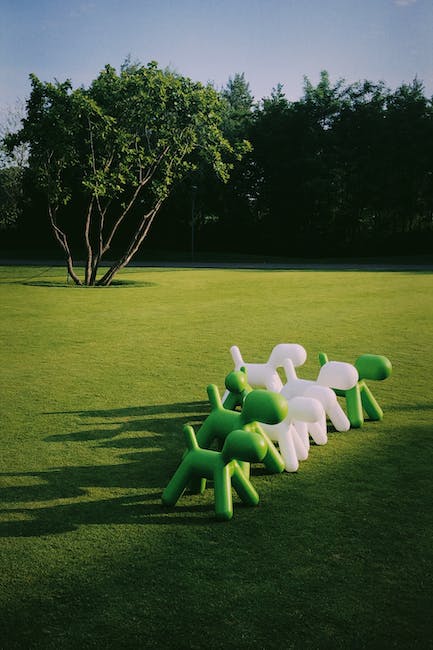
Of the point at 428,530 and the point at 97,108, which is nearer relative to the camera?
the point at 428,530

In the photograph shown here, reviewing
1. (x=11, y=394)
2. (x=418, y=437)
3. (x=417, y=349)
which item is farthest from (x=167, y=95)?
(x=418, y=437)

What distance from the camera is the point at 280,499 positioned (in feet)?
13.6

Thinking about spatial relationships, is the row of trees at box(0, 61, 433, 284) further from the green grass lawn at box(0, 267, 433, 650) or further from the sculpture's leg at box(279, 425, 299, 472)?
the sculpture's leg at box(279, 425, 299, 472)

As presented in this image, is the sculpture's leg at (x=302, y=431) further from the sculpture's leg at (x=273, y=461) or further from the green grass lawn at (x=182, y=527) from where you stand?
the sculpture's leg at (x=273, y=461)

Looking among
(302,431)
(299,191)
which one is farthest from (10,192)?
(302,431)

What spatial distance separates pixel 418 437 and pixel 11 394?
13.6ft

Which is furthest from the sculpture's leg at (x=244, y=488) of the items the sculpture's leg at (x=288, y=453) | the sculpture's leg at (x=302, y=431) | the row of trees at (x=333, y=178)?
the row of trees at (x=333, y=178)

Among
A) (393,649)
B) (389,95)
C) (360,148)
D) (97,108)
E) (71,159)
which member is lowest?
(393,649)

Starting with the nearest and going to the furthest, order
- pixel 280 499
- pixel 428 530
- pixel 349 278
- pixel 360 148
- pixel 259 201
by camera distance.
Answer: pixel 428 530 → pixel 280 499 → pixel 349 278 → pixel 360 148 → pixel 259 201

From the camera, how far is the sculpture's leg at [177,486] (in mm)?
4008

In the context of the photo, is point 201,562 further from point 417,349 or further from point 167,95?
point 167,95

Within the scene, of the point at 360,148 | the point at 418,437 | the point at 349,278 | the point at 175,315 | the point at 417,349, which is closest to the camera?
the point at 418,437

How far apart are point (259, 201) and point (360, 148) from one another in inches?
318

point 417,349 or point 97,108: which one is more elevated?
point 97,108
